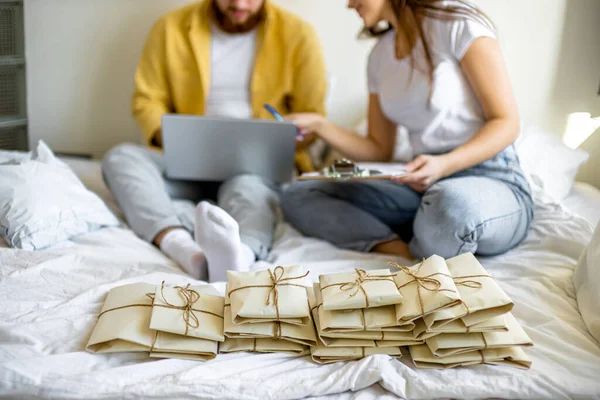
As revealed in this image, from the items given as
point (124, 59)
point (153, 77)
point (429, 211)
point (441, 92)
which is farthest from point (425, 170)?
point (124, 59)

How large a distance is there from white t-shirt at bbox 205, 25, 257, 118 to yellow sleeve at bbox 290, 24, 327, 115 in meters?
0.14

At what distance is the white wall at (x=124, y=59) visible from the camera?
1828mm

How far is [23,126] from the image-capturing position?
1.75m

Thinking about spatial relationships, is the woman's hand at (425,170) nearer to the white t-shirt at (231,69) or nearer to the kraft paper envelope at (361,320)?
the kraft paper envelope at (361,320)

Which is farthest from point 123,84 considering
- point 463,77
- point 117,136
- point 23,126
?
point 463,77

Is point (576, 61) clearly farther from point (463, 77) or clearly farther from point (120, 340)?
point (120, 340)

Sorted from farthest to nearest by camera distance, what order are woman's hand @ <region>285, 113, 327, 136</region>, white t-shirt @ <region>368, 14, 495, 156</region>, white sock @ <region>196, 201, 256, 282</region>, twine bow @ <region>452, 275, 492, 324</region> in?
woman's hand @ <region>285, 113, 327, 136</region> → white t-shirt @ <region>368, 14, 495, 156</region> → white sock @ <region>196, 201, 256, 282</region> → twine bow @ <region>452, 275, 492, 324</region>

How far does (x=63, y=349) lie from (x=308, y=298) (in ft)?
1.23

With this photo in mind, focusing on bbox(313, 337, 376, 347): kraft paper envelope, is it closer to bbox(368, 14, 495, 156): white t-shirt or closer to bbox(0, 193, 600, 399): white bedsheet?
bbox(0, 193, 600, 399): white bedsheet

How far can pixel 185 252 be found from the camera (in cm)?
129

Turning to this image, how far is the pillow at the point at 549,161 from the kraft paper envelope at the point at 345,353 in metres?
0.76

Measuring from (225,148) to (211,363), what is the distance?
721 millimetres

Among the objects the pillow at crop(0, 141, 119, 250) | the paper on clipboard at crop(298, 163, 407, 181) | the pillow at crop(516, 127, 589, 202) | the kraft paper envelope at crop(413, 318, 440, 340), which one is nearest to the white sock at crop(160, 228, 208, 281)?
the pillow at crop(0, 141, 119, 250)

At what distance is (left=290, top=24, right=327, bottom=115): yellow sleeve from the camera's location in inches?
70.7
